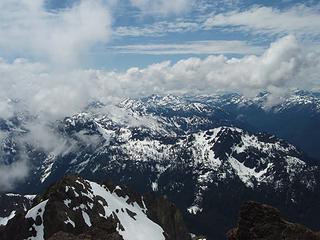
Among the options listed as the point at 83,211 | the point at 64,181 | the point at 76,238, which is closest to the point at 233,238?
the point at 76,238

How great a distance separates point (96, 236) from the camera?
51125mm

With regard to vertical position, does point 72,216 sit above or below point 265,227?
below

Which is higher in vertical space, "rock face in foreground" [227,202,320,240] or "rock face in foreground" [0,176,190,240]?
"rock face in foreground" [227,202,320,240]

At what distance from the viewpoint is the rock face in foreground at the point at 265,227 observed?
37.2 metres

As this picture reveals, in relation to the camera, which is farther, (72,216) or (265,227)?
(72,216)

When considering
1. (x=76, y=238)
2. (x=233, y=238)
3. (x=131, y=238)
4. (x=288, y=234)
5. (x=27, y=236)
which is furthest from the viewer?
(x=131, y=238)

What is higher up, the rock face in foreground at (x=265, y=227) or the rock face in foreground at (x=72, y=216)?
the rock face in foreground at (x=265, y=227)

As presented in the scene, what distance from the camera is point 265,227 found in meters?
38.8

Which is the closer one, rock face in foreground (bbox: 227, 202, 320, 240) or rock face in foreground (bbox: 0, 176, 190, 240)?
rock face in foreground (bbox: 227, 202, 320, 240)

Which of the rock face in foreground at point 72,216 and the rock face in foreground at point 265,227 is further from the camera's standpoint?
the rock face in foreground at point 72,216

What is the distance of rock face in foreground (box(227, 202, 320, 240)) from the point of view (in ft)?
122

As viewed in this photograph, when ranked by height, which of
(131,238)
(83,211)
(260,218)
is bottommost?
(131,238)

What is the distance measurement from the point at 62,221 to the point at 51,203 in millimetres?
9731

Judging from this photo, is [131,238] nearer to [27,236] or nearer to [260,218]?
[27,236]
